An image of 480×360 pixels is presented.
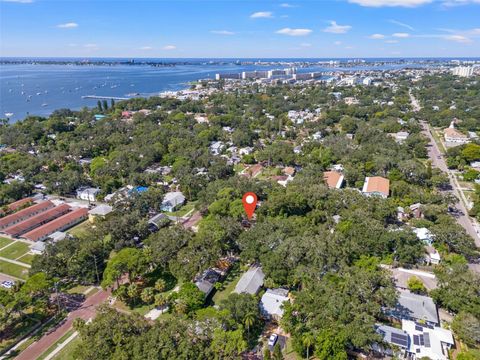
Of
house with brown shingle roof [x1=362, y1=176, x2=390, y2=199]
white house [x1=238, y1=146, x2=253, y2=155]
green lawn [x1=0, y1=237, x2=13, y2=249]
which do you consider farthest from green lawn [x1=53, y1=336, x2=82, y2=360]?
white house [x1=238, y1=146, x2=253, y2=155]

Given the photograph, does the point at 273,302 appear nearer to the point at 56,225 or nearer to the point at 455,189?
the point at 56,225

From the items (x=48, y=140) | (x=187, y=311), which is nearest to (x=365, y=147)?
(x=187, y=311)

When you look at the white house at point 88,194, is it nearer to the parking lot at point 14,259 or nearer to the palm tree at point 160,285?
the parking lot at point 14,259

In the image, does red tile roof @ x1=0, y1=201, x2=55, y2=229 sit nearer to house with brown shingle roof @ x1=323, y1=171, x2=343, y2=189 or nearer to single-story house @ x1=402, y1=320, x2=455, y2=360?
house with brown shingle roof @ x1=323, y1=171, x2=343, y2=189

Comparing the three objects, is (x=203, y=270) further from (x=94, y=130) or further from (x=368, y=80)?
(x=368, y=80)

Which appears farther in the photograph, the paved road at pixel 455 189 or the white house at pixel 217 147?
the white house at pixel 217 147

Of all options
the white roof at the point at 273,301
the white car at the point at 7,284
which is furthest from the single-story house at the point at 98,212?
the white roof at the point at 273,301
